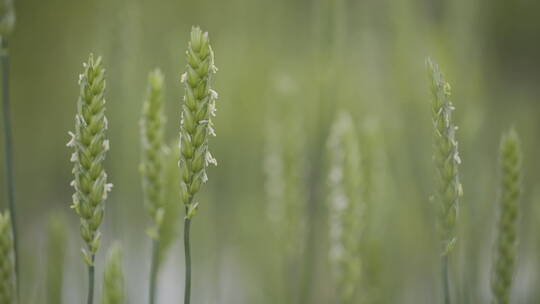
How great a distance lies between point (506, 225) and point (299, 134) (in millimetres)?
280

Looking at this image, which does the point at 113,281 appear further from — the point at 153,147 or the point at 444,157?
the point at 444,157

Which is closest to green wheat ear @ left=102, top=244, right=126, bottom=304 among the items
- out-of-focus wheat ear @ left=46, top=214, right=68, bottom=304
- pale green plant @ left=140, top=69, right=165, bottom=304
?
pale green plant @ left=140, top=69, right=165, bottom=304

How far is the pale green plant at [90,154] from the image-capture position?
38 cm

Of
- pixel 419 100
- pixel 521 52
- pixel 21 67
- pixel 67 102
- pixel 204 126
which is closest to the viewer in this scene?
pixel 204 126

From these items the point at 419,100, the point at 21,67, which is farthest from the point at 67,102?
the point at 419,100

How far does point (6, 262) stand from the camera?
414mm

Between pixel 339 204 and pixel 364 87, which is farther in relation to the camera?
pixel 364 87

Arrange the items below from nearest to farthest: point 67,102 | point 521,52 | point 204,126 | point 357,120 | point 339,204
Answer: point 204,126
point 339,204
point 357,120
point 67,102
point 521,52

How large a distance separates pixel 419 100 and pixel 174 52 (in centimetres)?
36

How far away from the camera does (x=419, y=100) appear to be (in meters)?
0.86

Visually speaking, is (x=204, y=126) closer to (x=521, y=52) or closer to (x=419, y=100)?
(x=419, y=100)

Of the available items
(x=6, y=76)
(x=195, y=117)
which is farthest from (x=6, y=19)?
(x=195, y=117)

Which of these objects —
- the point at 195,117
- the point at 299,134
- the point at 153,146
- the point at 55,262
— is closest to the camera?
the point at 195,117

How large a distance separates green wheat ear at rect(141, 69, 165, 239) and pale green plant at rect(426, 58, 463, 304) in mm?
205
